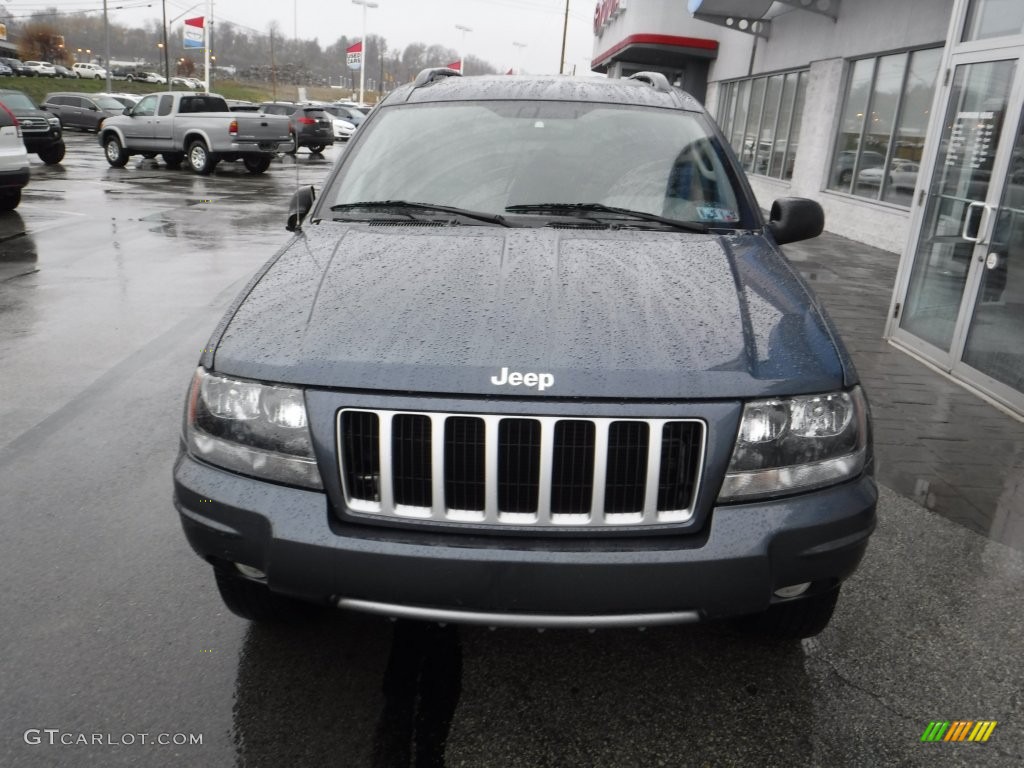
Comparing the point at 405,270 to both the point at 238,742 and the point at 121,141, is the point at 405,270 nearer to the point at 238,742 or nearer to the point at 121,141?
the point at 238,742

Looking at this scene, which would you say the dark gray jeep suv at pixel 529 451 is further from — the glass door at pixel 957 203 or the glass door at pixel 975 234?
the glass door at pixel 957 203

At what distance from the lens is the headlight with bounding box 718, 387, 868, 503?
2.17 meters

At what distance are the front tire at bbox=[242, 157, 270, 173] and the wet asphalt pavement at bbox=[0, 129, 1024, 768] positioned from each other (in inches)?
749

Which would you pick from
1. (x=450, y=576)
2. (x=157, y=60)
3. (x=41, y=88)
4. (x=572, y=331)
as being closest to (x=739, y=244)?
(x=572, y=331)

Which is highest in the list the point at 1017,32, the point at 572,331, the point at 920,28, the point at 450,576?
the point at 920,28

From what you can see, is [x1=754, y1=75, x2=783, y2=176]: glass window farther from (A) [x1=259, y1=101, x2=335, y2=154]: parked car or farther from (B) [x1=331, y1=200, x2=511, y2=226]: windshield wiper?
(B) [x1=331, y1=200, x2=511, y2=226]: windshield wiper

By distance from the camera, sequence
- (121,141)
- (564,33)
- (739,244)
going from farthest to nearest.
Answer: (564,33) → (121,141) → (739,244)

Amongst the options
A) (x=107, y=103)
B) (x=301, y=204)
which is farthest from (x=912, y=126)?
(x=107, y=103)

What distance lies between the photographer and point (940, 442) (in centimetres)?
489

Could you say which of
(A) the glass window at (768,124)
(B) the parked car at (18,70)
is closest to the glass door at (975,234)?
(A) the glass window at (768,124)

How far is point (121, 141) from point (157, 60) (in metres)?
116

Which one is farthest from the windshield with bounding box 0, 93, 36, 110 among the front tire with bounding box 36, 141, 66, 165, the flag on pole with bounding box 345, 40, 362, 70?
the flag on pole with bounding box 345, 40, 362, 70

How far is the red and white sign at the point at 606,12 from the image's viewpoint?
26.6 meters

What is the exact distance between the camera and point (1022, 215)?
5.57 meters
